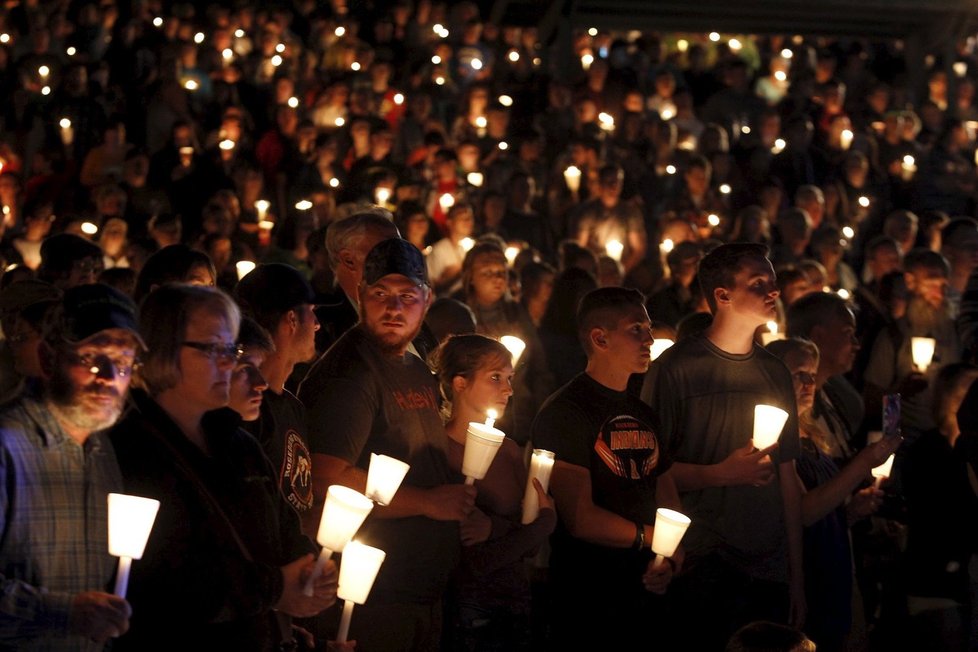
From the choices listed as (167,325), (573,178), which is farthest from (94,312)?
(573,178)

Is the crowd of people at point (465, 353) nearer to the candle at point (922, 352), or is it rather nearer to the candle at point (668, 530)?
the candle at point (922, 352)

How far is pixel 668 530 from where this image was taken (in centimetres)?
475

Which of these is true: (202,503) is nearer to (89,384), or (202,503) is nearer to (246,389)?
(89,384)

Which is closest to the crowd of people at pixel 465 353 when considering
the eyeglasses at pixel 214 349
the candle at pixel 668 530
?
the eyeglasses at pixel 214 349

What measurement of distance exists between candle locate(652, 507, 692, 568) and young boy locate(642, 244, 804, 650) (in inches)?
22.2

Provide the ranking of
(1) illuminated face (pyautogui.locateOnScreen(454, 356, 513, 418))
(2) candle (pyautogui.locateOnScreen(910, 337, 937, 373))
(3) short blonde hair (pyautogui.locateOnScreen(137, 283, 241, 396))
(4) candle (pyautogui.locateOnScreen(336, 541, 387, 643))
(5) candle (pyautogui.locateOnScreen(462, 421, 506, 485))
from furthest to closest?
(2) candle (pyautogui.locateOnScreen(910, 337, 937, 373)), (1) illuminated face (pyautogui.locateOnScreen(454, 356, 513, 418)), (5) candle (pyautogui.locateOnScreen(462, 421, 506, 485)), (4) candle (pyautogui.locateOnScreen(336, 541, 387, 643)), (3) short blonde hair (pyautogui.locateOnScreen(137, 283, 241, 396))

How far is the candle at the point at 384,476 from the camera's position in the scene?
3992mm

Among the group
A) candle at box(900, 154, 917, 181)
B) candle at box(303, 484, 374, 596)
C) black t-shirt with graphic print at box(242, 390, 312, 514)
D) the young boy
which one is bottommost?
candle at box(303, 484, 374, 596)

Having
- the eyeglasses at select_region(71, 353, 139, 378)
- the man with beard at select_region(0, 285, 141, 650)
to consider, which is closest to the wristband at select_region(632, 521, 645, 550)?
the man with beard at select_region(0, 285, 141, 650)

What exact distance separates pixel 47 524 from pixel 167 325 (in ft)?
1.99

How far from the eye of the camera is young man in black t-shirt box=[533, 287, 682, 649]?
16.6ft

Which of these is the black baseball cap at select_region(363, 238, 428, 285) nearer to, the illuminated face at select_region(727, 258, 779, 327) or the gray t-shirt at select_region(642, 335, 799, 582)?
the gray t-shirt at select_region(642, 335, 799, 582)

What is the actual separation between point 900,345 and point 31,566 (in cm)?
655

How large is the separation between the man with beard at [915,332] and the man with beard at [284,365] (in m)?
4.49
